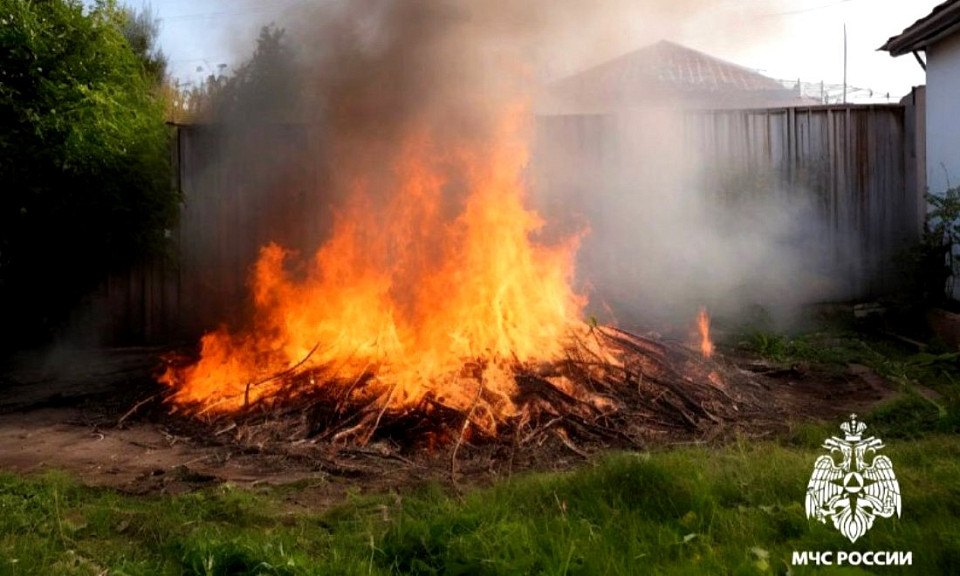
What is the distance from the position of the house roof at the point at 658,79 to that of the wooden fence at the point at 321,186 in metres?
0.62

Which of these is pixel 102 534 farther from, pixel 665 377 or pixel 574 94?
pixel 574 94

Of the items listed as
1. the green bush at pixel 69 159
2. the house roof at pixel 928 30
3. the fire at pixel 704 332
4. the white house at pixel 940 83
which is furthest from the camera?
the white house at pixel 940 83

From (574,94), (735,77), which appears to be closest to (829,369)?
(574,94)

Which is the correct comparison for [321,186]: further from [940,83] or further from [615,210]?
[940,83]

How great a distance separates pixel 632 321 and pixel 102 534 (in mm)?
7895

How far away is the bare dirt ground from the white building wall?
382 centimetres

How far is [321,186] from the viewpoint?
10.3 m

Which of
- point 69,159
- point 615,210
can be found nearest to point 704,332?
point 615,210

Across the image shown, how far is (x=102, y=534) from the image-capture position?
4.15 metres

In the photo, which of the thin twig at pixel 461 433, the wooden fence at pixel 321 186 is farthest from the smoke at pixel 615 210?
the thin twig at pixel 461 433

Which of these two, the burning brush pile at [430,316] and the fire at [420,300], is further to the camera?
the fire at [420,300]

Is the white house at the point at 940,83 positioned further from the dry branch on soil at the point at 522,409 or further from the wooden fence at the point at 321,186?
the dry branch on soil at the point at 522,409

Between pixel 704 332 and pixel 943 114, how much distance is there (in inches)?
186

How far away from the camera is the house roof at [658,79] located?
10727 mm
